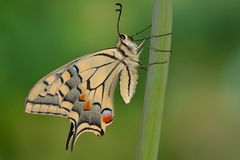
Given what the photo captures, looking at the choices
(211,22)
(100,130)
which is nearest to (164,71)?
(100,130)

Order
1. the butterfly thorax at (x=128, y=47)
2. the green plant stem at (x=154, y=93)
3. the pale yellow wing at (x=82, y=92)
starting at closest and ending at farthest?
the green plant stem at (x=154, y=93) < the pale yellow wing at (x=82, y=92) < the butterfly thorax at (x=128, y=47)

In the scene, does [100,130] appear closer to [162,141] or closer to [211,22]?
[162,141]

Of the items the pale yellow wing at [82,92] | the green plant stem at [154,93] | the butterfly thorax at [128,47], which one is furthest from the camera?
the butterfly thorax at [128,47]

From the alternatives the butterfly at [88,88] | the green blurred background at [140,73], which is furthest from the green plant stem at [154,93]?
the green blurred background at [140,73]

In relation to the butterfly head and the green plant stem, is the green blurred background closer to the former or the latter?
the butterfly head

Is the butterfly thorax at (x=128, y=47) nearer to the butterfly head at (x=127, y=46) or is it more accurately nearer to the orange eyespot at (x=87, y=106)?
the butterfly head at (x=127, y=46)

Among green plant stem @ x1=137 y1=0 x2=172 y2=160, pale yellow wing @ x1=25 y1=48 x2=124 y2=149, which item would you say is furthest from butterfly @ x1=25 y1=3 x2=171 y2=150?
green plant stem @ x1=137 y1=0 x2=172 y2=160
